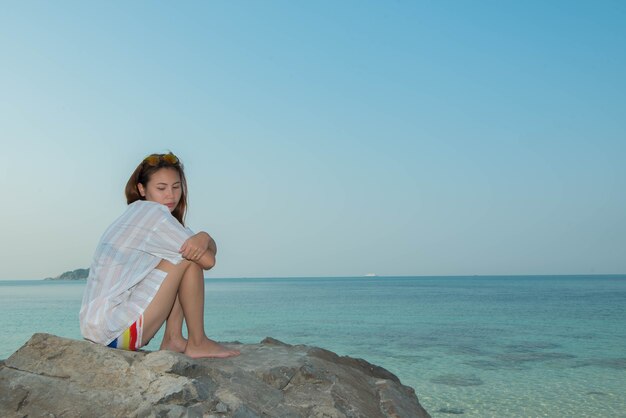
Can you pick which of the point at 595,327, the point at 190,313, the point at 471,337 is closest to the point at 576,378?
the point at 471,337

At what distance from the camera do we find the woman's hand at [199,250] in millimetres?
3529

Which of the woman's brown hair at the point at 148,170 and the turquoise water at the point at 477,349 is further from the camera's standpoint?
the turquoise water at the point at 477,349

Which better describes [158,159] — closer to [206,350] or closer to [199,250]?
[199,250]

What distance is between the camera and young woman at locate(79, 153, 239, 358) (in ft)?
11.5

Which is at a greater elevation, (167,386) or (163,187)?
(163,187)

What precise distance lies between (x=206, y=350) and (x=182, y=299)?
1.56ft

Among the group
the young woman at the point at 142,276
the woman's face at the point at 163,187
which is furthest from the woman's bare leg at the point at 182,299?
the woman's face at the point at 163,187

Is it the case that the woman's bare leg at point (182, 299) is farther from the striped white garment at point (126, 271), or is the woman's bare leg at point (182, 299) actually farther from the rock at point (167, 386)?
the rock at point (167, 386)

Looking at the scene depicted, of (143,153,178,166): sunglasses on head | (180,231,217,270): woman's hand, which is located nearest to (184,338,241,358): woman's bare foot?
(180,231,217,270): woman's hand

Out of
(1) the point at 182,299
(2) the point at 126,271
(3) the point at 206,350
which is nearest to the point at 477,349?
(3) the point at 206,350

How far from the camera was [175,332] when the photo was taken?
392 centimetres

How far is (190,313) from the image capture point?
3.72 metres

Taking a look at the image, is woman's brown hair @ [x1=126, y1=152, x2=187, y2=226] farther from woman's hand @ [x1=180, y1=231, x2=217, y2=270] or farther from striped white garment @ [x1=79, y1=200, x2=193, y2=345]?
woman's hand @ [x1=180, y1=231, x2=217, y2=270]

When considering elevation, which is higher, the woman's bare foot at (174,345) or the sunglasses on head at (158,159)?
the sunglasses on head at (158,159)
